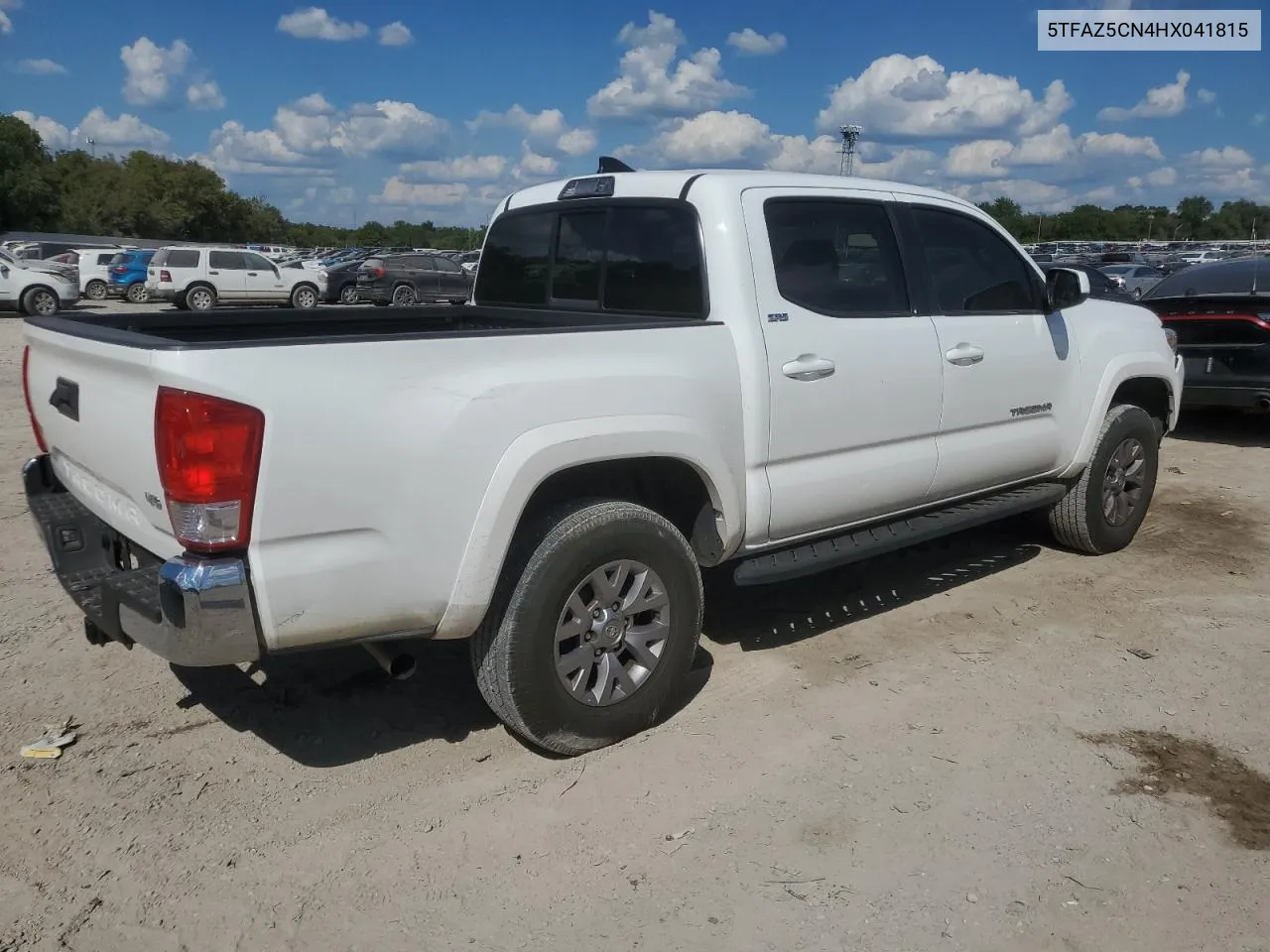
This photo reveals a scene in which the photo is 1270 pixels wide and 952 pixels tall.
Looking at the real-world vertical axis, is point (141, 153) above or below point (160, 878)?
above

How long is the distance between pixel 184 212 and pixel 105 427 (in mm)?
91488

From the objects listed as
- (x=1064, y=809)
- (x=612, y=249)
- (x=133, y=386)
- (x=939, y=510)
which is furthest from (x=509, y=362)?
(x=939, y=510)

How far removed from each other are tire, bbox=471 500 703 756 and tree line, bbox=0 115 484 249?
6427cm

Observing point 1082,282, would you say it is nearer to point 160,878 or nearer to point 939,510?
point 939,510

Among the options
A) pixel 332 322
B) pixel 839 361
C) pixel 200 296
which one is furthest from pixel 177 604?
pixel 200 296

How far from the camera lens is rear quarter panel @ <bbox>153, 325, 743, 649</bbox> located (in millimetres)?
2752

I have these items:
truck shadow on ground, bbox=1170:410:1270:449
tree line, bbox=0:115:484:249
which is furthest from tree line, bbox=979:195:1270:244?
truck shadow on ground, bbox=1170:410:1270:449

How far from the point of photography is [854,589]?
5391 millimetres

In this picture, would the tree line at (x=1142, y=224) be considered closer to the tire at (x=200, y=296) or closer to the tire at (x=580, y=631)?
the tire at (x=200, y=296)

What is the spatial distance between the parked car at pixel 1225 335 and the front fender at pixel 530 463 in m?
6.59

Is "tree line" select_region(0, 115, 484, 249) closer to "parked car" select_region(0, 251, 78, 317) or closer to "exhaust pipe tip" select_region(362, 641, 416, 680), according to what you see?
"parked car" select_region(0, 251, 78, 317)

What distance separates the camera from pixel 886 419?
4.33 metres

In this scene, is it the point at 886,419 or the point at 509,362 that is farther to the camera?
the point at 886,419

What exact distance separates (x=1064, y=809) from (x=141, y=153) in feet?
343
